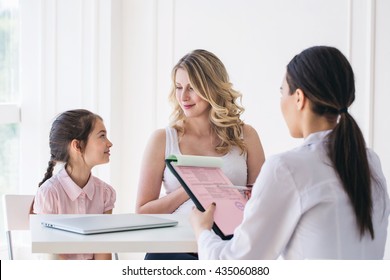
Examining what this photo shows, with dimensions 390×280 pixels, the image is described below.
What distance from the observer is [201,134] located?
289 centimetres

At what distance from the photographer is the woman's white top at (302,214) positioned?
161cm

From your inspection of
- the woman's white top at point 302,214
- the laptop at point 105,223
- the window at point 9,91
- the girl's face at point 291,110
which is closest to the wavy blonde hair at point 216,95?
the laptop at point 105,223

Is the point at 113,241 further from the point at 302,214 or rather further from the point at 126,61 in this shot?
the point at 126,61

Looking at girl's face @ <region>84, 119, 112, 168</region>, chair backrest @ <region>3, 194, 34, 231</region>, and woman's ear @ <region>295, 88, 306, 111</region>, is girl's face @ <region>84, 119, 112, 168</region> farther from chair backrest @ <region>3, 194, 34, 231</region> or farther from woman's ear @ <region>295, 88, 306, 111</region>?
woman's ear @ <region>295, 88, 306, 111</region>

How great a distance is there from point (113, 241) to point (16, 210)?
3.63ft

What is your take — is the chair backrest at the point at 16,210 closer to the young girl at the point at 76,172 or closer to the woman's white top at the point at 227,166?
the young girl at the point at 76,172

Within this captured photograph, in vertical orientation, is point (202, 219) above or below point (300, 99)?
below

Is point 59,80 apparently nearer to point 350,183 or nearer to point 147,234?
point 147,234

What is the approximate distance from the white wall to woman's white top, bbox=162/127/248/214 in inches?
46.8

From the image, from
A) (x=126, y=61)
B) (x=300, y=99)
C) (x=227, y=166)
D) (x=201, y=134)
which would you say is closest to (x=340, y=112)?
(x=300, y=99)

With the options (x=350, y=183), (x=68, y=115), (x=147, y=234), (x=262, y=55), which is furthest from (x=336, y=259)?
(x=262, y=55)

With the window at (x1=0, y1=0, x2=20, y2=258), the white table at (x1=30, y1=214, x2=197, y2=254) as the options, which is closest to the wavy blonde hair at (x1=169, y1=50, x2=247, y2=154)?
the white table at (x1=30, y1=214, x2=197, y2=254)

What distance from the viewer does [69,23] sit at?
4418 mm

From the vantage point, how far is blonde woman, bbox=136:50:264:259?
2787 millimetres
